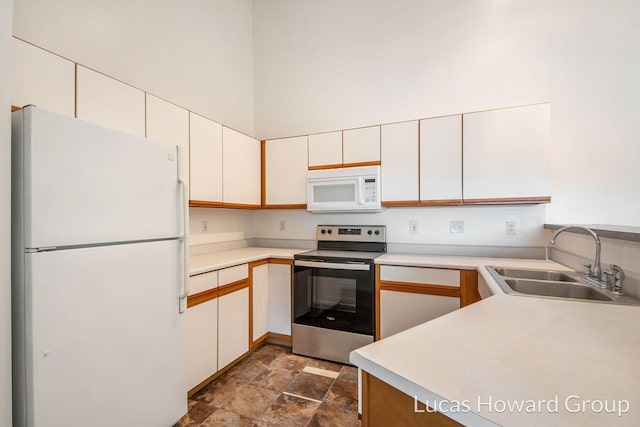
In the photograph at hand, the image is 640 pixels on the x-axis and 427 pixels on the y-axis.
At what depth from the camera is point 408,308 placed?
84.7 inches

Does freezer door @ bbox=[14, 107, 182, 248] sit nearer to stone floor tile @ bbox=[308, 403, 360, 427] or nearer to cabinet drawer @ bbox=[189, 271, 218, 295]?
cabinet drawer @ bbox=[189, 271, 218, 295]

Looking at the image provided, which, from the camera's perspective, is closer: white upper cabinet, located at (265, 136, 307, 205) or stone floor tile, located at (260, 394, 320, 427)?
stone floor tile, located at (260, 394, 320, 427)

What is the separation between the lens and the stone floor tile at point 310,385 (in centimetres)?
192

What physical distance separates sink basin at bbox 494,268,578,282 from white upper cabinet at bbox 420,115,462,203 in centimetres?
63

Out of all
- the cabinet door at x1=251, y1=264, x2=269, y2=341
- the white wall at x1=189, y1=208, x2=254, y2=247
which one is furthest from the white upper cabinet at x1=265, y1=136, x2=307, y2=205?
the cabinet door at x1=251, y1=264, x2=269, y2=341

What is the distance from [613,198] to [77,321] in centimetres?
341

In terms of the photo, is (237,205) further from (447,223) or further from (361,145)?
(447,223)

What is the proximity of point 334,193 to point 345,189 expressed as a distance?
0.37 ft

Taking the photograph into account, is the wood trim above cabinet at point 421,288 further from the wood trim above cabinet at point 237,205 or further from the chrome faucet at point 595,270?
the wood trim above cabinet at point 237,205

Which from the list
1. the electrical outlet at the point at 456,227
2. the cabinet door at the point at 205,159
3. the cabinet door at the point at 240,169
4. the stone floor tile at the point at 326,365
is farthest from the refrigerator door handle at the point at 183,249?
the electrical outlet at the point at 456,227

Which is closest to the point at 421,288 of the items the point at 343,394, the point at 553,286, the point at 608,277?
the point at 553,286

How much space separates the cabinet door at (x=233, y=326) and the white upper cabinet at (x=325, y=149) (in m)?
1.32

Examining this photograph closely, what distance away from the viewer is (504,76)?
2.39m

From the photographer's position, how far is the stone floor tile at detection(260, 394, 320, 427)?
5.41 ft
